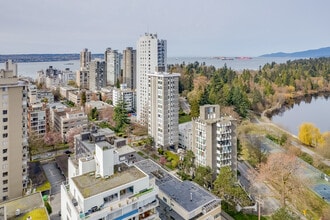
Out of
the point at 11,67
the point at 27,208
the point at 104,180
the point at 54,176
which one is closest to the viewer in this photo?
the point at 104,180

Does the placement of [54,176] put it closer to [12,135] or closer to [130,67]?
[12,135]

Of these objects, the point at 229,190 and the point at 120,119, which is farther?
the point at 120,119

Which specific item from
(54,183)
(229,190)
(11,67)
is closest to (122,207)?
(229,190)

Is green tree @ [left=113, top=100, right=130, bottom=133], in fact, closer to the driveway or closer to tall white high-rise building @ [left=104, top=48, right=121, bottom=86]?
the driveway

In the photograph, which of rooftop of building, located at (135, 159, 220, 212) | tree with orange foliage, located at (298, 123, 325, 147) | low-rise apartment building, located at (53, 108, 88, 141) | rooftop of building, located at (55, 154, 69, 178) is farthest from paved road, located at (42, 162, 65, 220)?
tree with orange foliage, located at (298, 123, 325, 147)

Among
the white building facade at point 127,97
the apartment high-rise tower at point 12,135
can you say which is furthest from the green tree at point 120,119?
the apartment high-rise tower at point 12,135

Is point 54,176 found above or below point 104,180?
below

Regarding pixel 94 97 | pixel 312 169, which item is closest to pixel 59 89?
pixel 94 97

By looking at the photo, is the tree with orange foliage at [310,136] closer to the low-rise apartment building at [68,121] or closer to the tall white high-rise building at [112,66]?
the low-rise apartment building at [68,121]
